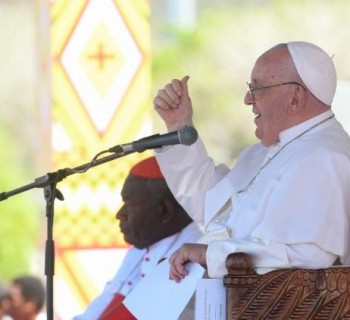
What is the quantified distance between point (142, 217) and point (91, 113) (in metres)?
2.10

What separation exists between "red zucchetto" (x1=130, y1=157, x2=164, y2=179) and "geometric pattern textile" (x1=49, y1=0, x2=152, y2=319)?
1.87 m

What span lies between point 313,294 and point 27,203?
405cm

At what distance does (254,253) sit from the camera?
3732mm

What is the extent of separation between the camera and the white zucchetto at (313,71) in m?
3.96

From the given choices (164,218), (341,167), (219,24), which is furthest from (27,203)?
(341,167)

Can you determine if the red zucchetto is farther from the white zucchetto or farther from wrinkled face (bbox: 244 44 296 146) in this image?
the white zucchetto

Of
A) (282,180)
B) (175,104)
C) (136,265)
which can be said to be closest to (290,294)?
(282,180)

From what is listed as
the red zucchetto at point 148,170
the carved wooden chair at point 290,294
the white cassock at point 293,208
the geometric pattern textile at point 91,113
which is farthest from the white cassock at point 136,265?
the geometric pattern textile at point 91,113

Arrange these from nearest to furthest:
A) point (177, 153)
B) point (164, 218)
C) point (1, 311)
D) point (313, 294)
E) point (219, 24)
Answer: point (313, 294) → point (177, 153) → point (164, 218) → point (1, 311) → point (219, 24)

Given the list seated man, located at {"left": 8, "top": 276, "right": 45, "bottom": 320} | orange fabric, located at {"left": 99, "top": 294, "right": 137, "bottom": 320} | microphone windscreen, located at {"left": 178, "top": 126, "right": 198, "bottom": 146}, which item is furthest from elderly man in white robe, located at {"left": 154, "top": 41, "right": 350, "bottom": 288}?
seated man, located at {"left": 8, "top": 276, "right": 45, "bottom": 320}

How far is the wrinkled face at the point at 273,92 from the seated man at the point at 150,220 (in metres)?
0.92

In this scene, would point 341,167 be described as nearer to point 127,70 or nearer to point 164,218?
point 164,218

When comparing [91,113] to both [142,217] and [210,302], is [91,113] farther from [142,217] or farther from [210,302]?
[210,302]

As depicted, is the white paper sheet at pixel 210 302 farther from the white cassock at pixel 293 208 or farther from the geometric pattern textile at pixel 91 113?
the geometric pattern textile at pixel 91 113
